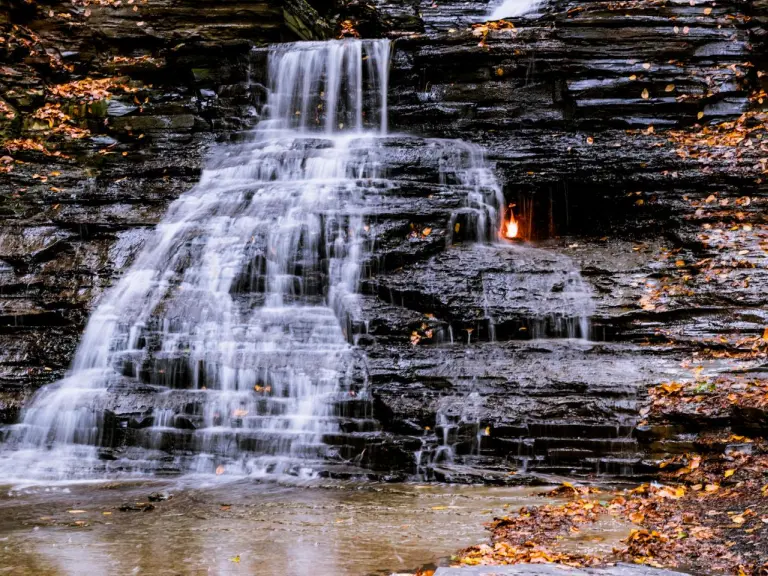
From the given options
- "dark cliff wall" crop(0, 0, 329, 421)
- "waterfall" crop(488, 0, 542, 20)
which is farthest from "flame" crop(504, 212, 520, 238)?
"waterfall" crop(488, 0, 542, 20)

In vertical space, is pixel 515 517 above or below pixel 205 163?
below

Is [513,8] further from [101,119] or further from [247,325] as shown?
[247,325]

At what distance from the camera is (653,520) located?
4.57 meters

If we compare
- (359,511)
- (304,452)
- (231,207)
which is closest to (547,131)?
(231,207)

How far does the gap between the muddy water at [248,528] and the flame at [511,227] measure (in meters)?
5.88

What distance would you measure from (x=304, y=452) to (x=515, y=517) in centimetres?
249

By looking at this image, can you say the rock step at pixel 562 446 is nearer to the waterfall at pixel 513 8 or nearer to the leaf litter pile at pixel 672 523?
the leaf litter pile at pixel 672 523

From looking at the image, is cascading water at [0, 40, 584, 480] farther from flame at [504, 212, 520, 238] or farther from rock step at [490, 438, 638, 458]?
flame at [504, 212, 520, 238]

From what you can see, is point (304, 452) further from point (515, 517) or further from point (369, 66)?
point (369, 66)

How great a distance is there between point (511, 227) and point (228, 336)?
5.36 meters

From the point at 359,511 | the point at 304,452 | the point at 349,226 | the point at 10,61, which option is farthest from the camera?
the point at 10,61

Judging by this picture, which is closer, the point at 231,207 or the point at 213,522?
the point at 213,522

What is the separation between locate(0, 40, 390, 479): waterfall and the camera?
6.68 m

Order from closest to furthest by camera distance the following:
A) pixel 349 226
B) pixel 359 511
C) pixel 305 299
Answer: pixel 359 511 < pixel 305 299 < pixel 349 226
